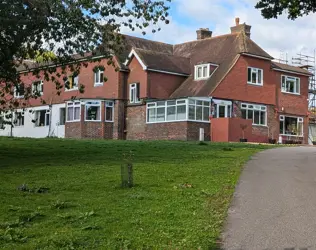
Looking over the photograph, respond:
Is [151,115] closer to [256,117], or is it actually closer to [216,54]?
[216,54]

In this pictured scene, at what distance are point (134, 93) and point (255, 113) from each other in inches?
377

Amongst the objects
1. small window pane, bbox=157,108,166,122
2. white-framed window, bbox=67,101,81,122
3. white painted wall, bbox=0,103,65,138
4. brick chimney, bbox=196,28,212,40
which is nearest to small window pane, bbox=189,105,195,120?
small window pane, bbox=157,108,166,122

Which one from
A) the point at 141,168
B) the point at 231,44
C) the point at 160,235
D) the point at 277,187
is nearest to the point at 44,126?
the point at 231,44

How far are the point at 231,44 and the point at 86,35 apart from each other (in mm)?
27299

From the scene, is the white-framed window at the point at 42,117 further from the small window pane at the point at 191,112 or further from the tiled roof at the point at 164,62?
the small window pane at the point at 191,112

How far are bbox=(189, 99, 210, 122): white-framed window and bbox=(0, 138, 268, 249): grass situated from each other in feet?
67.6

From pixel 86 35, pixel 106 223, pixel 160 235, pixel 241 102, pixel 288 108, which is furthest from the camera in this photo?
pixel 288 108

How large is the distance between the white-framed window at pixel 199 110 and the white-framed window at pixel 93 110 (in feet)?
27.5

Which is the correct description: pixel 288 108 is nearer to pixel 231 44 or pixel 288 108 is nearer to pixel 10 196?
pixel 231 44

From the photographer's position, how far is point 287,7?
14.3m

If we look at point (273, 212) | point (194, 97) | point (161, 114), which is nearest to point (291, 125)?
point (194, 97)

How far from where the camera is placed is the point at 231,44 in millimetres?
41719

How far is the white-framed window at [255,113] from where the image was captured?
39.6 m

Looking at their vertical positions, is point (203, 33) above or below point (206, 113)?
above
